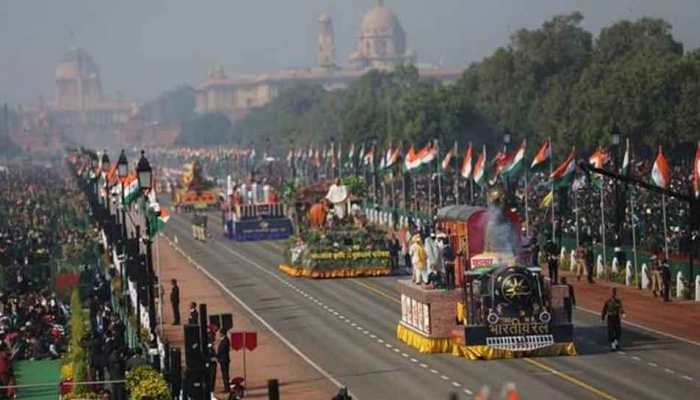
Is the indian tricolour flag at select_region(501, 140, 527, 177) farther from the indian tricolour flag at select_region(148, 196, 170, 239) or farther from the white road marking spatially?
the indian tricolour flag at select_region(148, 196, 170, 239)

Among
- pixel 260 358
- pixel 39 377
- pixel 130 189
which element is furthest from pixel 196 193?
pixel 39 377

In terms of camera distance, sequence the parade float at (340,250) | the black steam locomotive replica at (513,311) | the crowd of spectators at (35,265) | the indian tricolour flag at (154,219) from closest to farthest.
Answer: the black steam locomotive replica at (513,311)
the crowd of spectators at (35,265)
the indian tricolour flag at (154,219)
the parade float at (340,250)

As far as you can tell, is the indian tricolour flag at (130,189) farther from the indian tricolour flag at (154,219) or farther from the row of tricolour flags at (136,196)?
the indian tricolour flag at (154,219)

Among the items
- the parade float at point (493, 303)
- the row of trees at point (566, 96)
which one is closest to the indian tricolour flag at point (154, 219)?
the parade float at point (493, 303)

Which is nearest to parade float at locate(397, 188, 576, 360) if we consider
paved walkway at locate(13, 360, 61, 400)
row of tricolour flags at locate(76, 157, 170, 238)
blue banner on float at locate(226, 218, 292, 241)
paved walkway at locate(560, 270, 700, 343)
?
paved walkway at locate(560, 270, 700, 343)

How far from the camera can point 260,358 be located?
50906mm

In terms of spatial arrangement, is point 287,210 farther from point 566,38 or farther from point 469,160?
point 566,38

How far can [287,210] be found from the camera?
344 feet

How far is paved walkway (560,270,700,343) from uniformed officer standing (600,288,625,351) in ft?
7.43

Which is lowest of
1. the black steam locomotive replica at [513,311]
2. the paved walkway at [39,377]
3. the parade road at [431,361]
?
the paved walkway at [39,377]

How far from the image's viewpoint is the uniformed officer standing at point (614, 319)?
1863 inches

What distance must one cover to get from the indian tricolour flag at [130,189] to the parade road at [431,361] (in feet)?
16.4

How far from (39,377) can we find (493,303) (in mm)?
11122

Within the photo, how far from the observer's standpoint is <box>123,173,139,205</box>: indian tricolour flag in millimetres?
66188
